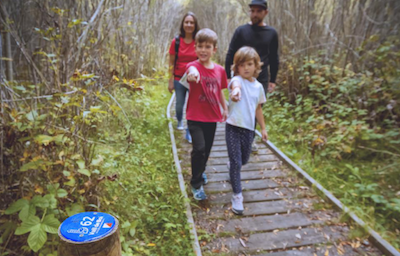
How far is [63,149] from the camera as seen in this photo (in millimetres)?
2316

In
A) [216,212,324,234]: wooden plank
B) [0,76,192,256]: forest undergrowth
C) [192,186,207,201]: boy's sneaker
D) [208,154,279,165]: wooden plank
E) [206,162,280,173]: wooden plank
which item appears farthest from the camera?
[208,154,279,165]: wooden plank

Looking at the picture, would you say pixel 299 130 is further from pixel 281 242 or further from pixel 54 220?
pixel 54 220

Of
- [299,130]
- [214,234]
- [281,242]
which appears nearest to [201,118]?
[214,234]

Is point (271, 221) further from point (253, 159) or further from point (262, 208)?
point (253, 159)

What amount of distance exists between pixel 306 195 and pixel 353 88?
283 centimetres

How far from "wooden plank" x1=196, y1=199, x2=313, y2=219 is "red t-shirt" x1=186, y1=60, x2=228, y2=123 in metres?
1.15

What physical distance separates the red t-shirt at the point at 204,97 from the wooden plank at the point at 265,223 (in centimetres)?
124

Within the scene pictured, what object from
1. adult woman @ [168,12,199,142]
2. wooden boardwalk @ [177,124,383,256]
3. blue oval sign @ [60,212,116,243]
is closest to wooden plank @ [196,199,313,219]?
wooden boardwalk @ [177,124,383,256]

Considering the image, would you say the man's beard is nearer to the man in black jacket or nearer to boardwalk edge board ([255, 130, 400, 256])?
the man in black jacket

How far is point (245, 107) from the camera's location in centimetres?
304

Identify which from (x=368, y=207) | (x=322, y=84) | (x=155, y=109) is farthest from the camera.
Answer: (x=155, y=109)

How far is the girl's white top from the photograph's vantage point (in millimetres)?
3020

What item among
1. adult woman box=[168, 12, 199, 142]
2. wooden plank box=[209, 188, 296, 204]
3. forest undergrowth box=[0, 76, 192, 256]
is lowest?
wooden plank box=[209, 188, 296, 204]

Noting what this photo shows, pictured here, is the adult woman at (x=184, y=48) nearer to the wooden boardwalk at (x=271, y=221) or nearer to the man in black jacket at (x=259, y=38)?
the man in black jacket at (x=259, y=38)
